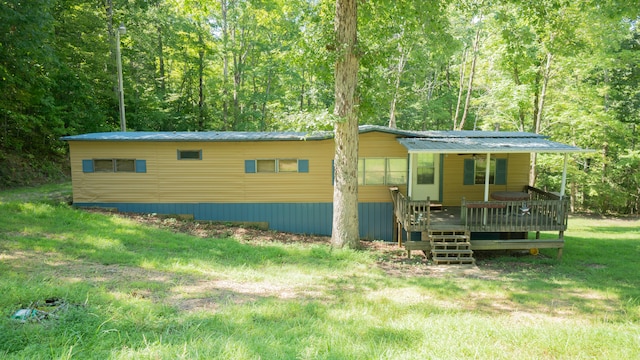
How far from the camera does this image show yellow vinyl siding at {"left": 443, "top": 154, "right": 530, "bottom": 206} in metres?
13.3

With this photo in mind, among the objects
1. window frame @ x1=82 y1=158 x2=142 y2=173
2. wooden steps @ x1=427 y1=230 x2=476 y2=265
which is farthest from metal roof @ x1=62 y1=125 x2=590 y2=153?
wooden steps @ x1=427 y1=230 x2=476 y2=265

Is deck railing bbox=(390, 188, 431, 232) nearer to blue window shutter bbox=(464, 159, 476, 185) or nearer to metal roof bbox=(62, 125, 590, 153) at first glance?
metal roof bbox=(62, 125, 590, 153)

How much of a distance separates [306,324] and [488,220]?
8132 mm

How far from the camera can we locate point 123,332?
3.78 meters

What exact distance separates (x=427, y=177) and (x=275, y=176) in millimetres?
5235

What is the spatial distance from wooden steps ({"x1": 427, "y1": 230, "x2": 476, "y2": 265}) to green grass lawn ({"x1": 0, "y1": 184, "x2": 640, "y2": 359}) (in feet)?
1.38

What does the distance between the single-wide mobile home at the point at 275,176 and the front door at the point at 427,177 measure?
0.11 ft

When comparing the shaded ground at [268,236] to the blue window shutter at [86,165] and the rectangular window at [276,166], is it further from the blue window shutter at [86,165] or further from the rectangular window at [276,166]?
the rectangular window at [276,166]

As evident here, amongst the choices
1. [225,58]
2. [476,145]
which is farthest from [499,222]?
[225,58]

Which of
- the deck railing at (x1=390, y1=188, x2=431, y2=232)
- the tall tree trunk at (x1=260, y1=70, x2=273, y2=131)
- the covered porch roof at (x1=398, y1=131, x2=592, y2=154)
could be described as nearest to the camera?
the deck railing at (x1=390, y1=188, x2=431, y2=232)

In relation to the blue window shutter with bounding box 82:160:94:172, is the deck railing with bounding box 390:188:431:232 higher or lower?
lower

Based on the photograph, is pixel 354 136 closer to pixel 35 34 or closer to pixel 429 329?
pixel 429 329

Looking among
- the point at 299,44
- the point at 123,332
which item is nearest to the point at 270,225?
the point at 299,44

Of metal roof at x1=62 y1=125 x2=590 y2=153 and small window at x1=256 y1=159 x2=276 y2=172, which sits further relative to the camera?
small window at x1=256 y1=159 x2=276 y2=172
